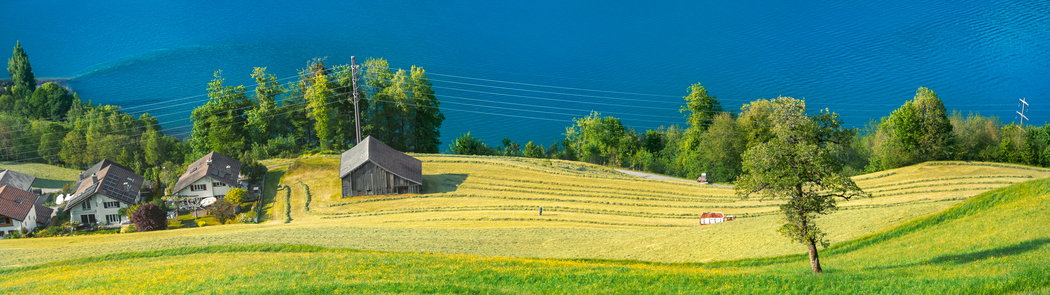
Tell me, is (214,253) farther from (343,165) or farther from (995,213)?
(995,213)

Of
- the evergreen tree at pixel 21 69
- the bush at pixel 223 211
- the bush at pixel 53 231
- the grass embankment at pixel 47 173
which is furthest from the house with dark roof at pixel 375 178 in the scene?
the evergreen tree at pixel 21 69

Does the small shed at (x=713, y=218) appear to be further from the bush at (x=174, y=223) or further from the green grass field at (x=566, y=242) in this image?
the bush at (x=174, y=223)

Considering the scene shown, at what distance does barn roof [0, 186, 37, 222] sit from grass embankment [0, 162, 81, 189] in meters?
21.5

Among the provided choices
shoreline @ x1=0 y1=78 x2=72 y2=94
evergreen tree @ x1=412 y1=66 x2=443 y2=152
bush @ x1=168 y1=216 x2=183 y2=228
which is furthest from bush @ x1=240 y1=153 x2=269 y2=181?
shoreline @ x1=0 y1=78 x2=72 y2=94

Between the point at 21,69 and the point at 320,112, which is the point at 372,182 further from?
the point at 21,69

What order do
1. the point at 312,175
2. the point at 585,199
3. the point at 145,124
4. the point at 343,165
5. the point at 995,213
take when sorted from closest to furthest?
the point at 995,213, the point at 585,199, the point at 343,165, the point at 312,175, the point at 145,124

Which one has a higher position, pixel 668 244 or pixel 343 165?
pixel 343 165

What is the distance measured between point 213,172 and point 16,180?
27393 millimetres

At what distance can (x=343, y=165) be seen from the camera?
65.1 m

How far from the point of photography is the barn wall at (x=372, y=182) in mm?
62062

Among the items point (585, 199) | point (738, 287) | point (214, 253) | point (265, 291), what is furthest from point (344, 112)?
point (738, 287)

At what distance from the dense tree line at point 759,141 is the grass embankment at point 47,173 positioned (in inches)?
1964

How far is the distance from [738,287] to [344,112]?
241 feet

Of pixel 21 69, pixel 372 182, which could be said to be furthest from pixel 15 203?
pixel 21 69
